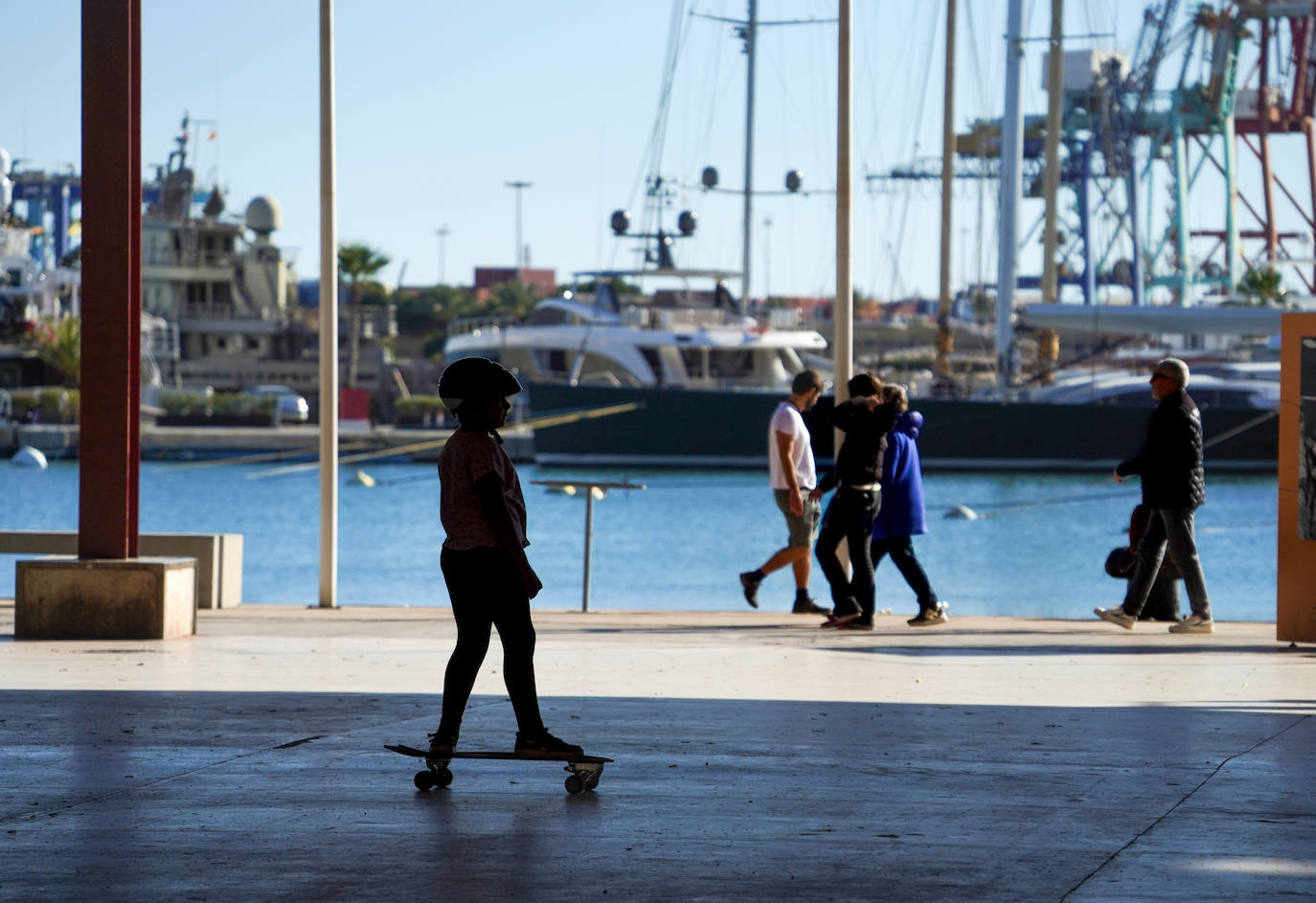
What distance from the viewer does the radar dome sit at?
86.1m

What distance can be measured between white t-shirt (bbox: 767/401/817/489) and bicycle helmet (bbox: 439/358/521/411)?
5.76 meters

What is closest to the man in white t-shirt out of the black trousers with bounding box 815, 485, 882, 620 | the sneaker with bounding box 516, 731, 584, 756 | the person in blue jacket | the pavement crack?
the black trousers with bounding box 815, 485, 882, 620

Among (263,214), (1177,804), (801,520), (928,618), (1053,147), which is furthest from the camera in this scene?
(263,214)

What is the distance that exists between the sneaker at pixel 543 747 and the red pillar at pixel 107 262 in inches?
188

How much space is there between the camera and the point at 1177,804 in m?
5.40

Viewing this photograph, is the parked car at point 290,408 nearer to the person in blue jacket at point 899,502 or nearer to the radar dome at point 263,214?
the radar dome at point 263,214

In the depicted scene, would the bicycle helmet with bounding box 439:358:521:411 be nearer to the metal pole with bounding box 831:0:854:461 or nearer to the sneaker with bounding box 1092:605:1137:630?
the sneaker with bounding box 1092:605:1137:630

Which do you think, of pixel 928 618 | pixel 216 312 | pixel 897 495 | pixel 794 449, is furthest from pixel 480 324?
pixel 897 495

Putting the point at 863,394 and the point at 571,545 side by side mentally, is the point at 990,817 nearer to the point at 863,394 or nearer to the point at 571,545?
the point at 863,394

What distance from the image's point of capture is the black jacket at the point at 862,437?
10516mm

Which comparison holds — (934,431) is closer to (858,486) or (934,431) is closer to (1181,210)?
(1181,210)

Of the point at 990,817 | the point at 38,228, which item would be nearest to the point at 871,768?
the point at 990,817

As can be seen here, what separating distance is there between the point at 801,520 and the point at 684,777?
5.72 metres

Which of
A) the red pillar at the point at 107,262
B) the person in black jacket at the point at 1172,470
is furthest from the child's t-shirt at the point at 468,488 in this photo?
the person in black jacket at the point at 1172,470
